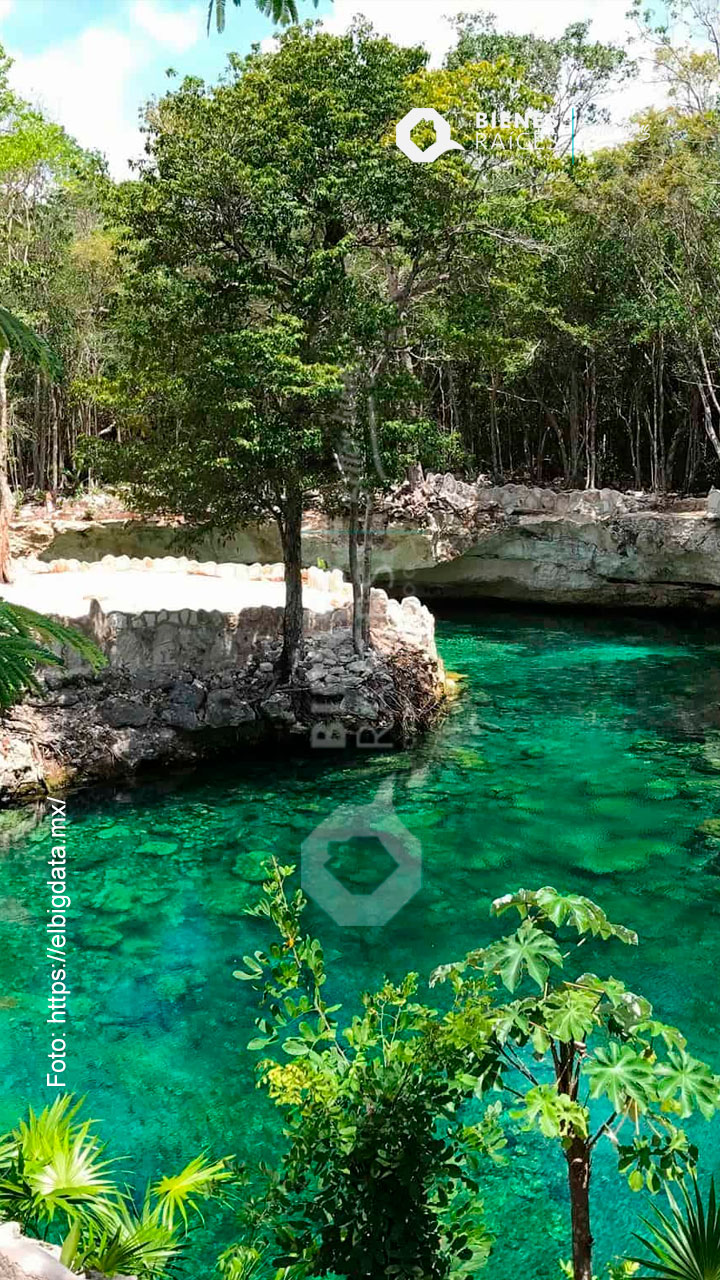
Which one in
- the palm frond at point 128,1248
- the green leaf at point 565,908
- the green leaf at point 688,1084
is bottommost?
the palm frond at point 128,1248

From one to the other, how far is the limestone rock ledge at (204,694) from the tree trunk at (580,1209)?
944 centimetres

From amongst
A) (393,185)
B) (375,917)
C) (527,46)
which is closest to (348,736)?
(375,917)

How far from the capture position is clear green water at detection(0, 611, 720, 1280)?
235 inches

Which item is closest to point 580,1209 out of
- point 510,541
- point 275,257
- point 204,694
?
point 204,694

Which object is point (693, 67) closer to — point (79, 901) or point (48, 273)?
point (48, 273)

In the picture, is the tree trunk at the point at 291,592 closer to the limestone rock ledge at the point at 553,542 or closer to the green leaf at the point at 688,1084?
the limestone rock ledge at the point at 553,542

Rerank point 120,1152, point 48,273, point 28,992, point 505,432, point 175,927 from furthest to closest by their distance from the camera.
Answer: point 505,432 < point 48,273 < point 175,927 < point 28,992 < point 120,1152

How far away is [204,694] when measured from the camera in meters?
13.1

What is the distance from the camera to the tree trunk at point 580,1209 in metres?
2.84

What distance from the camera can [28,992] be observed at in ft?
24.8

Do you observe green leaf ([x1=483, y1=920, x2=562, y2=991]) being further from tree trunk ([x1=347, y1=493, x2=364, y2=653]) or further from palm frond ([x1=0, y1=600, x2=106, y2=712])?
tree trunk ([x1=347, y1=493, x2=364, y2=653])

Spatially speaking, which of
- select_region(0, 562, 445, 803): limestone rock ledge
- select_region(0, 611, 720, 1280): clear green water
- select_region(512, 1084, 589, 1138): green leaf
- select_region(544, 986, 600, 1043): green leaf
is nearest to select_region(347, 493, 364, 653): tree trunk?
select_region(0, 562, 445, 803): limestone rock ledge

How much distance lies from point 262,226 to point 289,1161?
36.5 ft

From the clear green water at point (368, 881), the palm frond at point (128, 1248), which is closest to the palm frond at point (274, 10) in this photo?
the palm frond at point (128, 1248)
